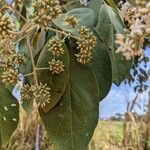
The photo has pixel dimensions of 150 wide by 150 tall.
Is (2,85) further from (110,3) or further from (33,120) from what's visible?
(33,120)

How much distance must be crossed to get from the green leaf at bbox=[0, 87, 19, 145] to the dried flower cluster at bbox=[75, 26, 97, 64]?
12 cm

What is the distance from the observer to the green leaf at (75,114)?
0.77 m

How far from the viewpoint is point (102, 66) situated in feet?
2.62

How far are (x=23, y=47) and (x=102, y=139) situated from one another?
3435 millimetres

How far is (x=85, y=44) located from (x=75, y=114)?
115 mm

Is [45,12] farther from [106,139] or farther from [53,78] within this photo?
[106,139]

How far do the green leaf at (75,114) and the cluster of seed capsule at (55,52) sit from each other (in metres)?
0.04

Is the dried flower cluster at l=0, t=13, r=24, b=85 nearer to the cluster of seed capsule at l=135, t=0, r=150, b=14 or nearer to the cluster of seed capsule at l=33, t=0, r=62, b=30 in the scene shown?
the cluster of seed capsule at l=33, t=0, r=62, b=30

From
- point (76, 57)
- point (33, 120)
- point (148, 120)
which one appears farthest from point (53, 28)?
point (33, 120)

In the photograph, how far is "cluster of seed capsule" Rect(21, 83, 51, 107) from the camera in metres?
0.71

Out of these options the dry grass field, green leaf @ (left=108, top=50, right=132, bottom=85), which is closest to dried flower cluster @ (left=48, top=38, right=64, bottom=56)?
green leaf @ (left=108, top=50, right=132, bottom=85)

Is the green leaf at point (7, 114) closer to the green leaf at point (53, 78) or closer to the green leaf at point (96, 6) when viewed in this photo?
the green leaf at point (53, 78)

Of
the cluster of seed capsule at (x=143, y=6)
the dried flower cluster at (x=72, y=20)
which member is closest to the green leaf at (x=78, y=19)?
the dried flower cluster at (x=72, y=20)

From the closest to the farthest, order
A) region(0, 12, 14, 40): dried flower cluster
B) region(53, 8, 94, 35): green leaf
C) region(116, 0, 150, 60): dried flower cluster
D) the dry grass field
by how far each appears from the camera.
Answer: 1. region(116, 0, 150, 60): dried flower cluster
2. region(0, 12, 14, 40): dried flower cluster
3. region(53, 8, 94, 35): green leaf
4. the dry grass field
